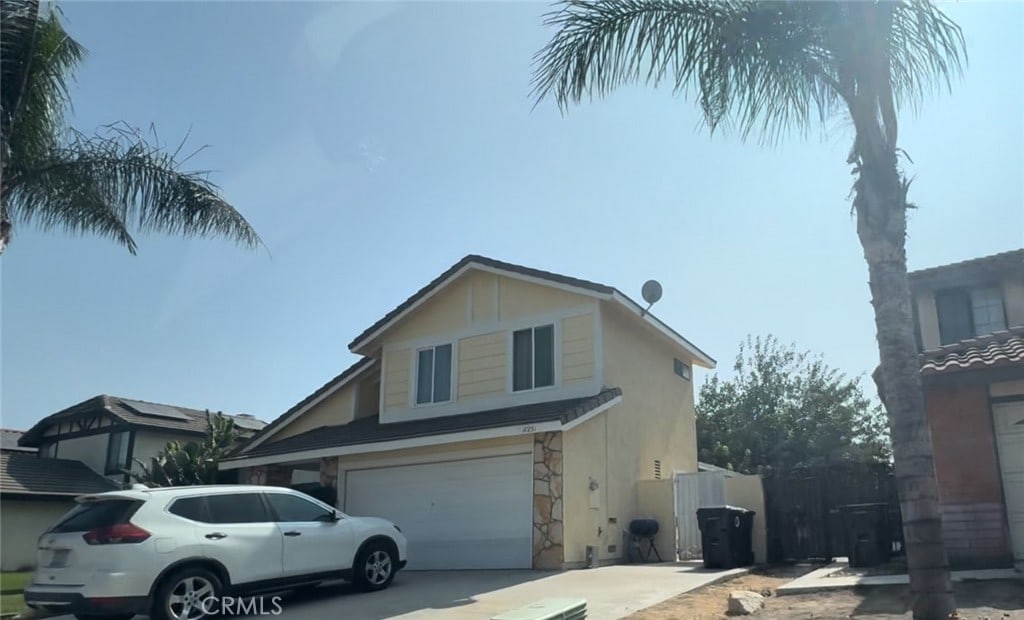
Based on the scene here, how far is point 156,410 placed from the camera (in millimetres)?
31031

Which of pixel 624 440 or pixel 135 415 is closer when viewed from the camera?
pixel 624 440

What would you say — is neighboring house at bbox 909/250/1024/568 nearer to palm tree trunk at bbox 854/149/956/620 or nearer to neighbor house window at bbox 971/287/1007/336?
palm tree trunk at bbox 854/149/956/620

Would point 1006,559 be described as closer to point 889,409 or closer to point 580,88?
point 889,409

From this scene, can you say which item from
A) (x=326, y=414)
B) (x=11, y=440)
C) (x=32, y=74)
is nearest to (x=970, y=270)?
(x=326, y=414)

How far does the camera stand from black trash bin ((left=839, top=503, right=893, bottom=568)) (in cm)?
1294

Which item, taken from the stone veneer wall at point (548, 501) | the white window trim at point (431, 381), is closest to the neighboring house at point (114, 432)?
the white window trim at point (431, 381)

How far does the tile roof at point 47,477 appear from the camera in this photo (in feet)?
88.0

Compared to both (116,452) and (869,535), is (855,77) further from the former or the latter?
(116,452)

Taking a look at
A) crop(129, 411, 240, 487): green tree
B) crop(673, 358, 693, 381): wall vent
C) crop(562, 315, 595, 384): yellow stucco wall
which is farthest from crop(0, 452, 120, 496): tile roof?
crop(673, 358, 693, 381): wall vent

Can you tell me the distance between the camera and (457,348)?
725 inches

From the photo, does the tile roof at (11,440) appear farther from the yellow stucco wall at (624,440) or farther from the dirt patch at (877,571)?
the dirt patch at (877,571)

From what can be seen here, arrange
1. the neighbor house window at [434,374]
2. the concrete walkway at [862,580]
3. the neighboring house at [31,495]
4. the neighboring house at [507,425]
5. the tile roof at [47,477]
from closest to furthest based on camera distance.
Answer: the concrete walkway at [862,580] → the neighboring house at [507,425] → the neighbor house window at [434,374] → the neighboring house at [31,495] → the tile roof at [47,477]

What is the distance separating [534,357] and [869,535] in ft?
23.6

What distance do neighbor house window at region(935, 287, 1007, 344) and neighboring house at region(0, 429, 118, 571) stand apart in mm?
25875
